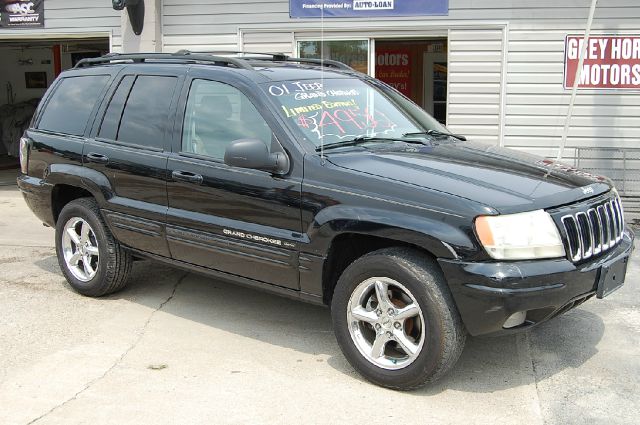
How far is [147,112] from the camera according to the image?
521cm

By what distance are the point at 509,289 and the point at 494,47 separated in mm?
6512

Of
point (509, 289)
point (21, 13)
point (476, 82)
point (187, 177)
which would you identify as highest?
point (21, 13)

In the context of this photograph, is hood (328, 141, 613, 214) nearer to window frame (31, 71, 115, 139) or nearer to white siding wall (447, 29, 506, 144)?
window frame (31, 71, 115, 139)

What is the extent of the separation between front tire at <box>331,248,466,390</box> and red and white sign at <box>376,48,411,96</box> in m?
8.19

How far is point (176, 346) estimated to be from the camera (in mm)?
4719

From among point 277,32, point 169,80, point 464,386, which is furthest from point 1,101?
point 464,386

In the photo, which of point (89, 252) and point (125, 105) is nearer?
point (125, 105)

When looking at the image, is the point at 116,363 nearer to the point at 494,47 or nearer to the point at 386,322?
the point at 386,322

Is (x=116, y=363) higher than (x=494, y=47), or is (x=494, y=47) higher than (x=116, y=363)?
(x=494, y=47)

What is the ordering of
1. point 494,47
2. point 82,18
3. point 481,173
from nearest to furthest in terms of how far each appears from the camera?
1. point 481,173
2. point 494,47
3. point 82,18

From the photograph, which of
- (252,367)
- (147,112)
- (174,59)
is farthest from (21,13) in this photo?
(252,367)

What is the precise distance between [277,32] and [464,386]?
23.5ft

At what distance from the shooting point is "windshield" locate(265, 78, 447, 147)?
4527 mm

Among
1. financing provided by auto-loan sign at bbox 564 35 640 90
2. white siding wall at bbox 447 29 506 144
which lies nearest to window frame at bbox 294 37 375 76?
white siding wall at bbox 447 29 506 144
